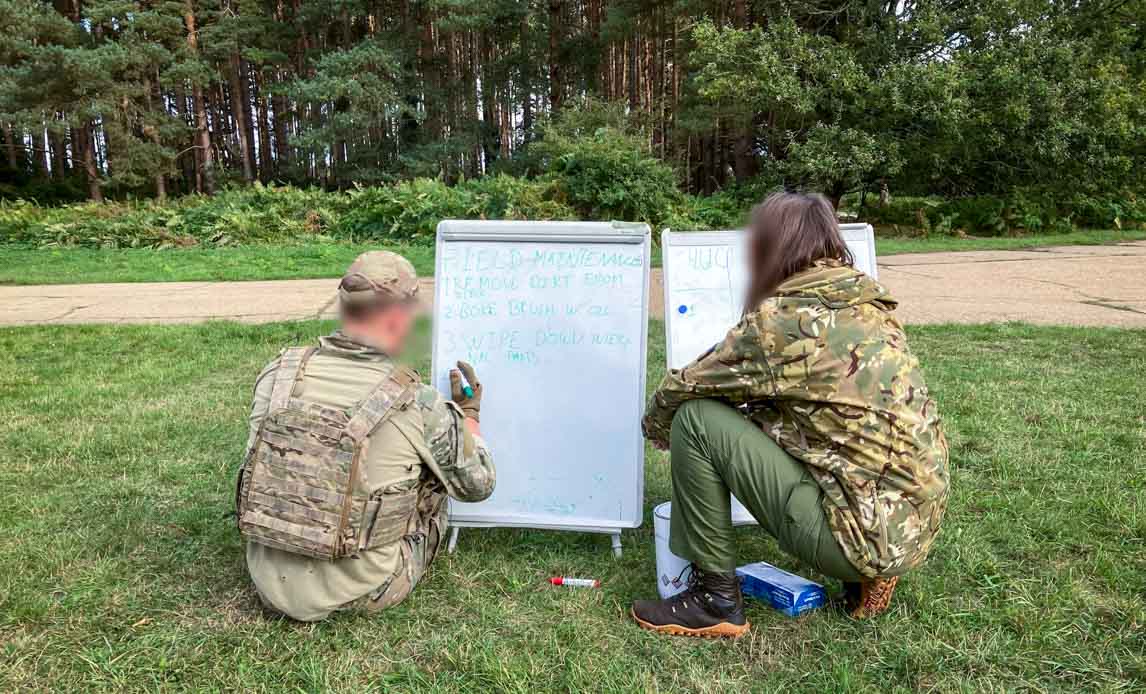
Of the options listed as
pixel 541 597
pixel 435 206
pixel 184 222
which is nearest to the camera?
pixel 541 597

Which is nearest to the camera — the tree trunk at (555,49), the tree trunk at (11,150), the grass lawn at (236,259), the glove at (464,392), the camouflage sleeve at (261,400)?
the camouflage sleeve at (261,400)

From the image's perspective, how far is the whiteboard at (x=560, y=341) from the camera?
319 cm

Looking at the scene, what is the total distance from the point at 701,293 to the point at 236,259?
39.3ft

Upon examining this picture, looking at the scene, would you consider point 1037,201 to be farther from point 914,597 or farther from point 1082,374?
point 914,597

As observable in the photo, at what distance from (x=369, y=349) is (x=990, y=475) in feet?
10.7

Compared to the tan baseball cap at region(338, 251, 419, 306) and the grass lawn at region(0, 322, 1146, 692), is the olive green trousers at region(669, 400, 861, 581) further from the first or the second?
the tan baseball cap at region(338, 251, 419, 306)

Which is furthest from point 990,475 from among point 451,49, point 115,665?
point 451,49

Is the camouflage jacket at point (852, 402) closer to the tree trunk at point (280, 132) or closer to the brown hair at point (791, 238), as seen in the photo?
the brown hair at point (791, 238)

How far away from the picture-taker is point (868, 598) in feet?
8.63

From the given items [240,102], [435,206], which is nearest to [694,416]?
[435,206]

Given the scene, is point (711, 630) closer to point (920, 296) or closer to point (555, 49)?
point (920, 296)

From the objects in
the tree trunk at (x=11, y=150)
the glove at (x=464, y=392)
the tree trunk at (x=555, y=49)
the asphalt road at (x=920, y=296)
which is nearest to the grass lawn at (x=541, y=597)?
the glove at (x=464, y=392)

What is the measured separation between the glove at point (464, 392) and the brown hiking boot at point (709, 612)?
1.01m

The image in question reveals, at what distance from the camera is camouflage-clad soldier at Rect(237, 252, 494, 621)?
7.61 feet
